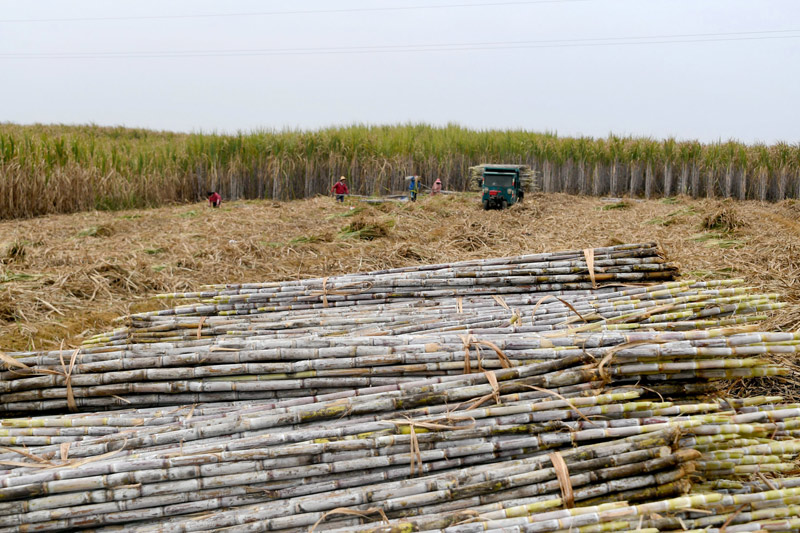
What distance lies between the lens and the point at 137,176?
1337 centimetres

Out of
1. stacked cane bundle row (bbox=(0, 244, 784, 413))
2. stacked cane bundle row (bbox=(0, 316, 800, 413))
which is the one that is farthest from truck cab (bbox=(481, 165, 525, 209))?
stacked cane bundle row (bbox=(0, 316, 800, 413))

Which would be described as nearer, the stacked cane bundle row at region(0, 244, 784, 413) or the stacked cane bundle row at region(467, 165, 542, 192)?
the stacked cane bundle row at region(0, 244, 784, 413)

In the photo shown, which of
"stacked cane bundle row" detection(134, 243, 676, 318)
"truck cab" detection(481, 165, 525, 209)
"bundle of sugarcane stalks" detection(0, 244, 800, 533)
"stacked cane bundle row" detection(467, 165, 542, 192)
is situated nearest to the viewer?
"bundle of sugarcane stalks" detection(0, 244, 800, 533)

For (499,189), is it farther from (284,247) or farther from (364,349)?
(364,349)

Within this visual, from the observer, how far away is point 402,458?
7.30 ft

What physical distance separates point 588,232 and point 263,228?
555cm

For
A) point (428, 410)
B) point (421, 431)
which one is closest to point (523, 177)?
point (428, 410)

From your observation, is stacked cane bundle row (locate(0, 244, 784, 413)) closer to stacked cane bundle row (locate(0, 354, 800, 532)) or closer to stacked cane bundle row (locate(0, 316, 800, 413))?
stacked cane bundle row (locate(0, 316, 800, 413))

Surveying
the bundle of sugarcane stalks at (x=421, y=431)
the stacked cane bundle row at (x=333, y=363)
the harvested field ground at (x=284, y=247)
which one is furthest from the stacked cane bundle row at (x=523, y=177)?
the stacked cane bundle row at (x=333, y=363)

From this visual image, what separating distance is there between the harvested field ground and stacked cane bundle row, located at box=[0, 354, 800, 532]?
6.19 ft

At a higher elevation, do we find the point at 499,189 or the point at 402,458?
the point at 499,189

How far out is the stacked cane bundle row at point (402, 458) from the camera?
2109 mm

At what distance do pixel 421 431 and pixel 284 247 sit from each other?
6141 millimetres

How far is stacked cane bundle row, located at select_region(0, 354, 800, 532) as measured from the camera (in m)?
2.11
